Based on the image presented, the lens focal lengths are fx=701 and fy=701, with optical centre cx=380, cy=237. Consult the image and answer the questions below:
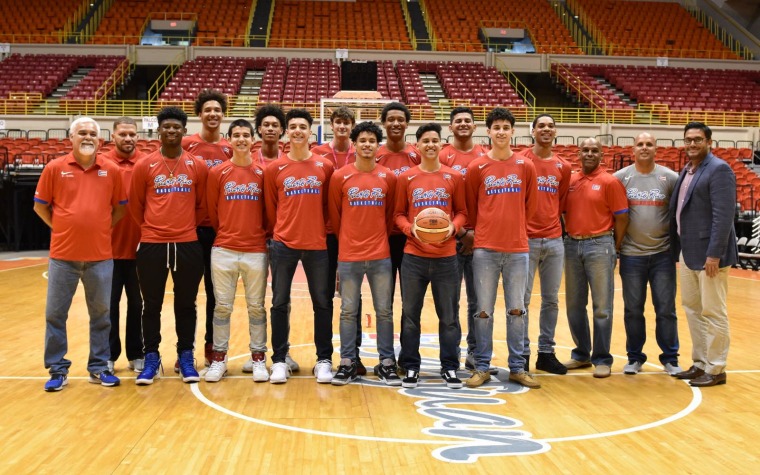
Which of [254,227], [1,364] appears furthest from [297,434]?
[1,364]

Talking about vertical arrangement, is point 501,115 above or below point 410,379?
above

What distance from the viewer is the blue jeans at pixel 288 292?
5.15 metres

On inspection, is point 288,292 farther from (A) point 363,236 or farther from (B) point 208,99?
(B) point 208,99

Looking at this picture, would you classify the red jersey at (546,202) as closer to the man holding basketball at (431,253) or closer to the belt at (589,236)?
the belt at (589,236)

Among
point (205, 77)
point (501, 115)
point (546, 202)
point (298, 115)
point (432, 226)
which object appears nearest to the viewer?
point (432, 226)

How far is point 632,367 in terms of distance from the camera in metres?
5.54

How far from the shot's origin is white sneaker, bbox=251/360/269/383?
5211mm

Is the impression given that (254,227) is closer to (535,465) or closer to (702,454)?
(535,465)

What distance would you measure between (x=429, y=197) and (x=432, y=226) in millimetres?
296

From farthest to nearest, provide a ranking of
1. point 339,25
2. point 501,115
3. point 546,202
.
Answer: point 339,25 → point 546,202 → point 501,115

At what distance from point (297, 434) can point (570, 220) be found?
2.84m

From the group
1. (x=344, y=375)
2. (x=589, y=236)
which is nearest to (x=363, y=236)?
(x=344, y=375)

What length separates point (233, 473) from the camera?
11.2 ft

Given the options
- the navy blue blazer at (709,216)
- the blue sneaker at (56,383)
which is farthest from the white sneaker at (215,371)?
the navy blue blazer at (709,216)
